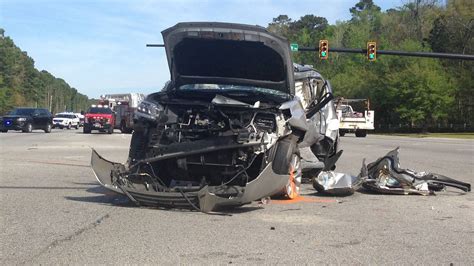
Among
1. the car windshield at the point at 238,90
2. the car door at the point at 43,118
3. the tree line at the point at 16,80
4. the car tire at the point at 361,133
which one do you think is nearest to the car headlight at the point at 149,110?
the car windshield at the point at 238,90

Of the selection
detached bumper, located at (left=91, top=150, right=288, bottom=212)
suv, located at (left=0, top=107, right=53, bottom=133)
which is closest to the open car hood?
detached bumper, located at (left=91, top=150, right=288, bottom=212)

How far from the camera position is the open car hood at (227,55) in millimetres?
7723

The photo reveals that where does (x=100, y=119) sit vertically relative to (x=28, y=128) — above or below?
above

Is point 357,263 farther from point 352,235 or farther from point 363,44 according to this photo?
point 363,44

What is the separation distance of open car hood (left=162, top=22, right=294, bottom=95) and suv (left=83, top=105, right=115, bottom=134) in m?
29.9

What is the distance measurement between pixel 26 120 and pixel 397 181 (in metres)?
31.0

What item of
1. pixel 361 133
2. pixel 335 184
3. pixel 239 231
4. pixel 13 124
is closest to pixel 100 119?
pixel 13 124

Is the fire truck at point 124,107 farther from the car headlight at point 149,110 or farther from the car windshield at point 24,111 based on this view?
the car headlight at point 149,110

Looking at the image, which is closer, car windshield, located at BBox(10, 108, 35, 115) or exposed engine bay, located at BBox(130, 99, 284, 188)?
exposed engine bay, located at BBox(130, 99, 284, 188)

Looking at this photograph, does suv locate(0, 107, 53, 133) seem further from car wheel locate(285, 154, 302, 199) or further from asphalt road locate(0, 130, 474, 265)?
car wheel locate(285, 154, 302, 199)

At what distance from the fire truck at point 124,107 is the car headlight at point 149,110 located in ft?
104

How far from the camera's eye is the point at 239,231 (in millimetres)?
6371

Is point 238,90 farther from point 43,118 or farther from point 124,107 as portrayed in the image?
point 124,107

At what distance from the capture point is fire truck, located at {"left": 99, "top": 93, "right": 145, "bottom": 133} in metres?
40.2
